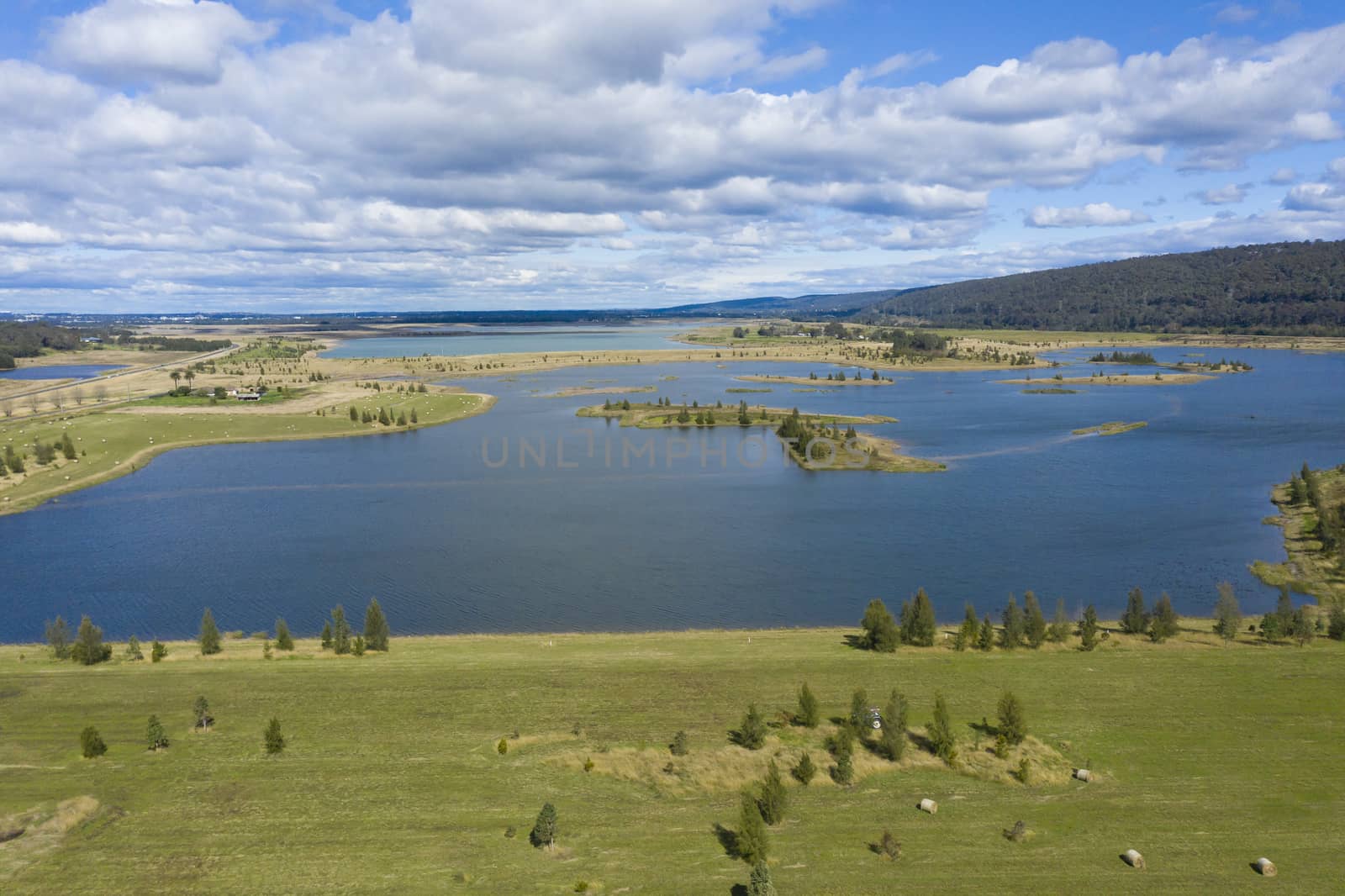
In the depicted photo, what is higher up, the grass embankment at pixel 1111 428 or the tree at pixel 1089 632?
the grass embankment at pixel 1111 428

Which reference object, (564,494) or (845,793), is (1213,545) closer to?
(845,793)

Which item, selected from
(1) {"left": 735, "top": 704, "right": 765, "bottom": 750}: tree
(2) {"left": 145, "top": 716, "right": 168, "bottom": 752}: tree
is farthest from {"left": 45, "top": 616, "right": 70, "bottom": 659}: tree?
(1) {"left": 735, "top": 704, "right": 765, "bottom": 750}: tree

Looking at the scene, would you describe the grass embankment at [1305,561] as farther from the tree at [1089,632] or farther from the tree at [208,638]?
the tree at [208,638]

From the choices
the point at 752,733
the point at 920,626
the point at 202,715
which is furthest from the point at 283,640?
the point at 920,626

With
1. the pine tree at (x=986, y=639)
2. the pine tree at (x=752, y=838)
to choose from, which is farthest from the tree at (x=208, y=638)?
the pine tree at (x=986, y=639)

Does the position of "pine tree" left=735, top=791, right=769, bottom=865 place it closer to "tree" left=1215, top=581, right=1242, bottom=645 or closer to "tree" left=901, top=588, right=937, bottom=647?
"tree" left=901, top=588, right=937, bottom=647

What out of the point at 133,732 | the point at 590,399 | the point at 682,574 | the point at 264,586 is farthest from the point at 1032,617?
the point at 590,399

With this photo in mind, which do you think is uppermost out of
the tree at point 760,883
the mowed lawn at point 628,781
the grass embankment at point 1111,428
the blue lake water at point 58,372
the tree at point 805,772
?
the blue lake water at point 58,372

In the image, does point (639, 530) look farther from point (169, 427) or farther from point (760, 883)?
point (169, 427)
